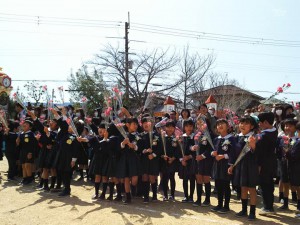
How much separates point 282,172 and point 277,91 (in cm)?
175

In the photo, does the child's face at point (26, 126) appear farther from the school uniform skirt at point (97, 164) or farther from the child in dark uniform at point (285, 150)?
the child in dark uniform at point (285, 150)

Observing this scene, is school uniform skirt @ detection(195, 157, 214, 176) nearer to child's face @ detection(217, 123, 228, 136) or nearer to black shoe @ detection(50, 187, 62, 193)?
child's face @ detection(217, 123, 228, 136)

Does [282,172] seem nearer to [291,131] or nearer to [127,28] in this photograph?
[291,131]

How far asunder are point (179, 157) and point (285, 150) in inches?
86.2

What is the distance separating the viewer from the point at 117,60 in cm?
2378

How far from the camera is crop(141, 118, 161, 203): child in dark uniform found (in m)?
6.77

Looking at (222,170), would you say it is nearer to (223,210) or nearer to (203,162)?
(203,162)

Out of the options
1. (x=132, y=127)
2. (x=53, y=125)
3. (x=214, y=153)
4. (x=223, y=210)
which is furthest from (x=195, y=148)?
(x=53, y=125)

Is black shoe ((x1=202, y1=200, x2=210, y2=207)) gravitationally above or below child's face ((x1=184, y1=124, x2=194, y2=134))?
below

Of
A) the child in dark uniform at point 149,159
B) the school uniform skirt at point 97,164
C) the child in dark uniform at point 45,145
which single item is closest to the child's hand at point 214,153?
the child in dark uniform at point 149,159

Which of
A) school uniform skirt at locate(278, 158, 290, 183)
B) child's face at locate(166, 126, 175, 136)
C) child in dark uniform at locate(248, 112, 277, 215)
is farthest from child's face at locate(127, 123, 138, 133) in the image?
school uniform skirt at locate(278, 158, 290, 183)

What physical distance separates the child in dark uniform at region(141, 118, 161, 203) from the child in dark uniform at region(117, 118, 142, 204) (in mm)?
146

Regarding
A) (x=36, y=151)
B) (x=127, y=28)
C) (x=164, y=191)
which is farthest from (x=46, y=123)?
(x=127, y=28)

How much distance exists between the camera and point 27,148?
8.38 metres
